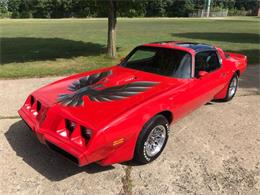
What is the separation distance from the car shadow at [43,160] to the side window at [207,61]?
2419 millimetres

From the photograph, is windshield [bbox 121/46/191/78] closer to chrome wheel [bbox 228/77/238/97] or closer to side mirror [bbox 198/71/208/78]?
side mirror [bbox 198/71/208/78]

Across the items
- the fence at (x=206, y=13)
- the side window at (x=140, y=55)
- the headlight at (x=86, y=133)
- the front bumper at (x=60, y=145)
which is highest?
the fence at (x=206, y=13)

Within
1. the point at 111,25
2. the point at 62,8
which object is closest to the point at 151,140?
the point at 111,25

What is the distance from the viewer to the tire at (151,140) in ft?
12.5

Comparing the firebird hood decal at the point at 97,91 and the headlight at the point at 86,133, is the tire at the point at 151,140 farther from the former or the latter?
the headlight at the point at 86,133

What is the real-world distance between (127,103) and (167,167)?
107cm

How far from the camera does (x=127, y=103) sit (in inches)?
154

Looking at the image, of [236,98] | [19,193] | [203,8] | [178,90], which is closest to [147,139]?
[178,90]

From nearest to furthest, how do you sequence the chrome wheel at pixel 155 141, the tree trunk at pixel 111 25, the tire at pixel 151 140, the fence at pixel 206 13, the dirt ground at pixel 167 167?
1. the dirt ground at pixel 167 167
2. the tire at pixel 151 140
3. the chrome wheel at pixel 155 141
4. the tree trunk at pixel 111 25
5. the fence at pixel 206 13

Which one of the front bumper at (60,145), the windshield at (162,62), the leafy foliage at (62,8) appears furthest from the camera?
the leafy foliage at (62,8)

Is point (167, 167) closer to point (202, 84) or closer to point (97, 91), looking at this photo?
point (97, 91)

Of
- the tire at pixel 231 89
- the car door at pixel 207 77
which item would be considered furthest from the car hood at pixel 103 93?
the tire at pixel 231 89

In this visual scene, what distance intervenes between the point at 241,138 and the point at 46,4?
3026 inches

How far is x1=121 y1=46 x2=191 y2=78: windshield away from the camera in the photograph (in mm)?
4867
